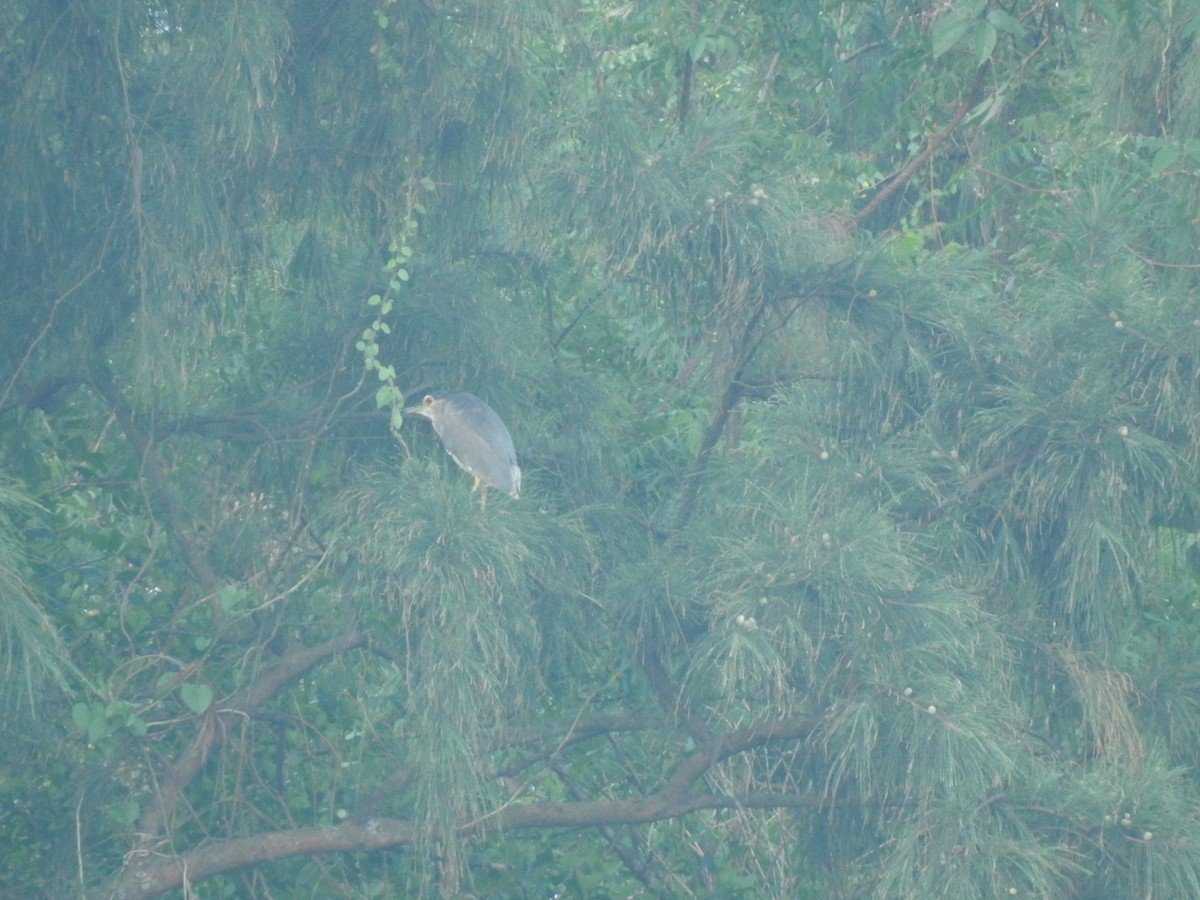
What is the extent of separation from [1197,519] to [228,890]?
218 cm

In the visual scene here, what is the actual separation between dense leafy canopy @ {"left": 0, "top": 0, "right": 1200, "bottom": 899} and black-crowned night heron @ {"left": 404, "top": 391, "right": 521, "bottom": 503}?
10 cm

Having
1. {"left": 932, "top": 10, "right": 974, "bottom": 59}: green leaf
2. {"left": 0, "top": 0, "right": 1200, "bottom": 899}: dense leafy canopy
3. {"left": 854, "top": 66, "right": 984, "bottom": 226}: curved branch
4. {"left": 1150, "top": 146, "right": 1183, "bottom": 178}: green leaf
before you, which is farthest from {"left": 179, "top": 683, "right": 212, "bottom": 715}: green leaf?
{"left": 1150, "top": 146, "right": 1183, "bottom": 178}: green leaf

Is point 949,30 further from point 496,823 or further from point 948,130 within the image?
point 496,823

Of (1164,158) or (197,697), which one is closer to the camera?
(197,697)

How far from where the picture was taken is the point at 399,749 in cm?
333

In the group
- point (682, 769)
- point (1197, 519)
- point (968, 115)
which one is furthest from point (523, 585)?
point (968, 115)

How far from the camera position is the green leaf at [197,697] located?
9.75 ft

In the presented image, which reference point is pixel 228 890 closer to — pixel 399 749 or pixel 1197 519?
pixel 399 749

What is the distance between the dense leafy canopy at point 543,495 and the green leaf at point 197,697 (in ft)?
0.09

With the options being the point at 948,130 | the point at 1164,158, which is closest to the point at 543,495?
the point at 948,130

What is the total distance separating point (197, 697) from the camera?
9.78 ft

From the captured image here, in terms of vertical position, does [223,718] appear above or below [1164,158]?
below

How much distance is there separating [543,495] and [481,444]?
0.99 feet

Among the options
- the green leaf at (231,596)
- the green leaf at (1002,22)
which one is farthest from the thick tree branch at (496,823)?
the green leaf at (1002,22)
